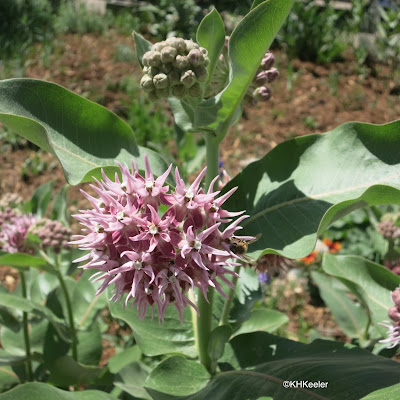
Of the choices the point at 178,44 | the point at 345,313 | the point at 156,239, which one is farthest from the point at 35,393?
the point at 345,313

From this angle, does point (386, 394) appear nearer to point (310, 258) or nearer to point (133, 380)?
point (133, 380)

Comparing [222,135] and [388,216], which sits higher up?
[222,135]

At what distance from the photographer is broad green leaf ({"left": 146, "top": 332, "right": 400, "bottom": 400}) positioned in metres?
1.13

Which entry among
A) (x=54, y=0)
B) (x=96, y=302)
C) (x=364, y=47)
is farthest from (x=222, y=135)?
(x=54, y=0)

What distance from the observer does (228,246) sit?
1049mm

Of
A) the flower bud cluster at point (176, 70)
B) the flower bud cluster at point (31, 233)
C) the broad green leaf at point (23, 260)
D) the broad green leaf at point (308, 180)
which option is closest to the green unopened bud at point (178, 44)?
the flower bud cluster at point (176, 70)

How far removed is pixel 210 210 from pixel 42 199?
4.71 ft

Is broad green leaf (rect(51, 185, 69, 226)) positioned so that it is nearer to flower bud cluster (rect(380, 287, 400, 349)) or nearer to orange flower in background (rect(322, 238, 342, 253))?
flower bud cluster (rect(380, 287, 400, 349))

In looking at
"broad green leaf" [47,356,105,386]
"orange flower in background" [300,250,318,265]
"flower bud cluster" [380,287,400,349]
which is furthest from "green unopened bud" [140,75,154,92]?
"orange flower in background" [300,250,318,265]

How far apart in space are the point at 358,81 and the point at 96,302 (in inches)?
166

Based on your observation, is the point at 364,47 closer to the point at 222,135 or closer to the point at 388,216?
the point at 388,216

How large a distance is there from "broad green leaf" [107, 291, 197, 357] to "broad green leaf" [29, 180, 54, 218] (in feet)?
2.97

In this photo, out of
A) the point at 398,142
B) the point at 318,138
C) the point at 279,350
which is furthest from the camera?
the point at 279,350

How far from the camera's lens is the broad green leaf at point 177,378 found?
1.31 metres
